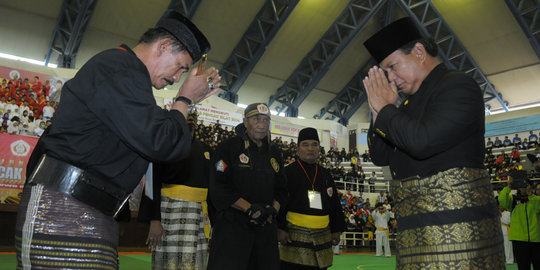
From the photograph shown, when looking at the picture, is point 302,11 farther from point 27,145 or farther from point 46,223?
point 46,223

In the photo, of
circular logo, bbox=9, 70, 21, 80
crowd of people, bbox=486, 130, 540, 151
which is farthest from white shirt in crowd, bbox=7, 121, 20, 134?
crowd of people, bbox=486, 130, 540, 151

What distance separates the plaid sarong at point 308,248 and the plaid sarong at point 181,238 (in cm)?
101

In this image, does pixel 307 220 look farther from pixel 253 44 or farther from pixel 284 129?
→ pixel 253 44

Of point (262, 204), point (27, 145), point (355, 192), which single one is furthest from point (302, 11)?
point (262, 204)

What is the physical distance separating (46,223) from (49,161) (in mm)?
216

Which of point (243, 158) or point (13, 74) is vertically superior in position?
point (13, 74)

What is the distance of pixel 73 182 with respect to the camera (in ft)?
4.55

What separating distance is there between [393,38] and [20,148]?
9.35 meters

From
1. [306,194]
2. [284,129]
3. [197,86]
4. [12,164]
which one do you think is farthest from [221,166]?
[284,129]

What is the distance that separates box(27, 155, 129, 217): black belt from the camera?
1.38 meters

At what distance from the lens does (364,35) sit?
79.3 ft

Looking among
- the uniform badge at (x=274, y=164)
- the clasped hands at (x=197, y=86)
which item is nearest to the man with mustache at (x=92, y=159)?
the clasped hands at (x=197, y=86)

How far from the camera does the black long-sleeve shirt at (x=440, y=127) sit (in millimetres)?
1515

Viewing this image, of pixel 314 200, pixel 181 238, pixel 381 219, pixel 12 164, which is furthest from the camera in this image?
pixel 381 219
